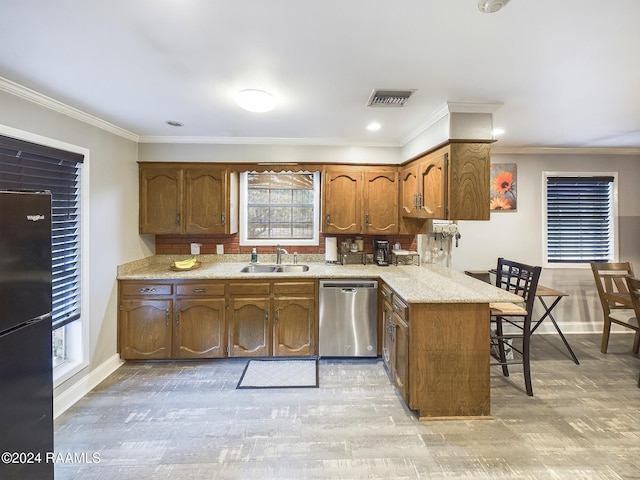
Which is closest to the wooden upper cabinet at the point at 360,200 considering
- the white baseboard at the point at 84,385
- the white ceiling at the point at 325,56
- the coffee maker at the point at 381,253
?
the coffee maker at the point at 381,253

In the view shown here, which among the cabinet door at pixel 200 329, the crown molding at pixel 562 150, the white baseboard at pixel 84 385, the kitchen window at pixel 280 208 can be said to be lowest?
the white baseboard at pixel 84 385

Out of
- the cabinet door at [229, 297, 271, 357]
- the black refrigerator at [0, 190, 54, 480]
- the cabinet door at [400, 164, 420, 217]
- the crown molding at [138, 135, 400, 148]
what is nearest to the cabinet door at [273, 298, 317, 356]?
the cabinet door at [229, 297, 271, 357]

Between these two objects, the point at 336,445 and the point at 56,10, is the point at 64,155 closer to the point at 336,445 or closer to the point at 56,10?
the point at 56,10

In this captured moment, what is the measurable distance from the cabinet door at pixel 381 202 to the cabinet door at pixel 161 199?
215cm

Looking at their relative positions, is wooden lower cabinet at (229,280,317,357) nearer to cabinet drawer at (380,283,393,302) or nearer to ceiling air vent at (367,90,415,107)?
cabinet drawer at (380,283,393,302)

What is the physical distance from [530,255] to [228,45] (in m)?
4.14

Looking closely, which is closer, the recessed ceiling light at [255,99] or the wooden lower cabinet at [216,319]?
the recessed ceiling light at [255,99]

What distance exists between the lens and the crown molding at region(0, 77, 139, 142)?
200 centimetres

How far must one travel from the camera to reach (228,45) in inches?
64.2

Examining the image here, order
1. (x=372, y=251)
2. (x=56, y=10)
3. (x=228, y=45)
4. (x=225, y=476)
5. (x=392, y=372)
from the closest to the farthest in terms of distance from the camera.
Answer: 1. (x=56, y=10)
2. (x=228, y=45)
3. (x=225, y=476)
4. (x=392, y=372)
5. (x=372, y=251)

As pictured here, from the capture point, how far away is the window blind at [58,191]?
2.04m

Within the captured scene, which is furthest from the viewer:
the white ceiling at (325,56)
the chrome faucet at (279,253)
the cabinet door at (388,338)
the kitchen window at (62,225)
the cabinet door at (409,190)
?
the chrome faucet at (279,253)

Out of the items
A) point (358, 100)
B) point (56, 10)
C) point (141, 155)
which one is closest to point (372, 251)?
point (358, 100)

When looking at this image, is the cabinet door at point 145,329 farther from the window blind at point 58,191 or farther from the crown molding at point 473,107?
the crown molding at point 473,107
